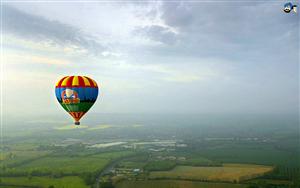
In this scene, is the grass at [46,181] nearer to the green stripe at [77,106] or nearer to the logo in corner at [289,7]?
the green stripe at [77,106]

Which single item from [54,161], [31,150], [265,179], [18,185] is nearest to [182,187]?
[265,179]

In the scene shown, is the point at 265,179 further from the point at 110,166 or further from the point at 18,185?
the point at 18,185

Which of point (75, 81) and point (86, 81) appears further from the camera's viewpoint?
point (86, 81)

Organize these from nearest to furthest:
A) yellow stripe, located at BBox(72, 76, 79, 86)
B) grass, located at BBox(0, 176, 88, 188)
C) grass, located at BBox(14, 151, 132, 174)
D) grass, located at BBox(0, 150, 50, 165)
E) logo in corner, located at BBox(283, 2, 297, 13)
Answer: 1. logo in corner, located at BBox(283, 2, 297, 13)
2. yellow stripe, located at BBox(72, 76, 79, 86)
3. grass, located at BBox(0, 176, 88, 188)
4. grass, located at BBox(14, 151, 132, 174)
5. grass, located at BBox(0, 150, 50, 165)

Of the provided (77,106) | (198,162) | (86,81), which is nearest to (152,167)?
(198,162)

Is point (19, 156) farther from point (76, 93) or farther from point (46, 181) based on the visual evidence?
point (76, 93)

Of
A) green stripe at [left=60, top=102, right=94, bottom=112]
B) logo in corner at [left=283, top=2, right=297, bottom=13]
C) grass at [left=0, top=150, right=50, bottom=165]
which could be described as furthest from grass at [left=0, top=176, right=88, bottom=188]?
logo in corner at [left=283, top=2, right=297, bottom=13]

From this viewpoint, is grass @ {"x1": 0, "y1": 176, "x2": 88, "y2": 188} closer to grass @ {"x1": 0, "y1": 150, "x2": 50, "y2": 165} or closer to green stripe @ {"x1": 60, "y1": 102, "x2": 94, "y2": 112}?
grass @ {"x1": 0, "y1": 150, "x2": 50, "y2": 165}
